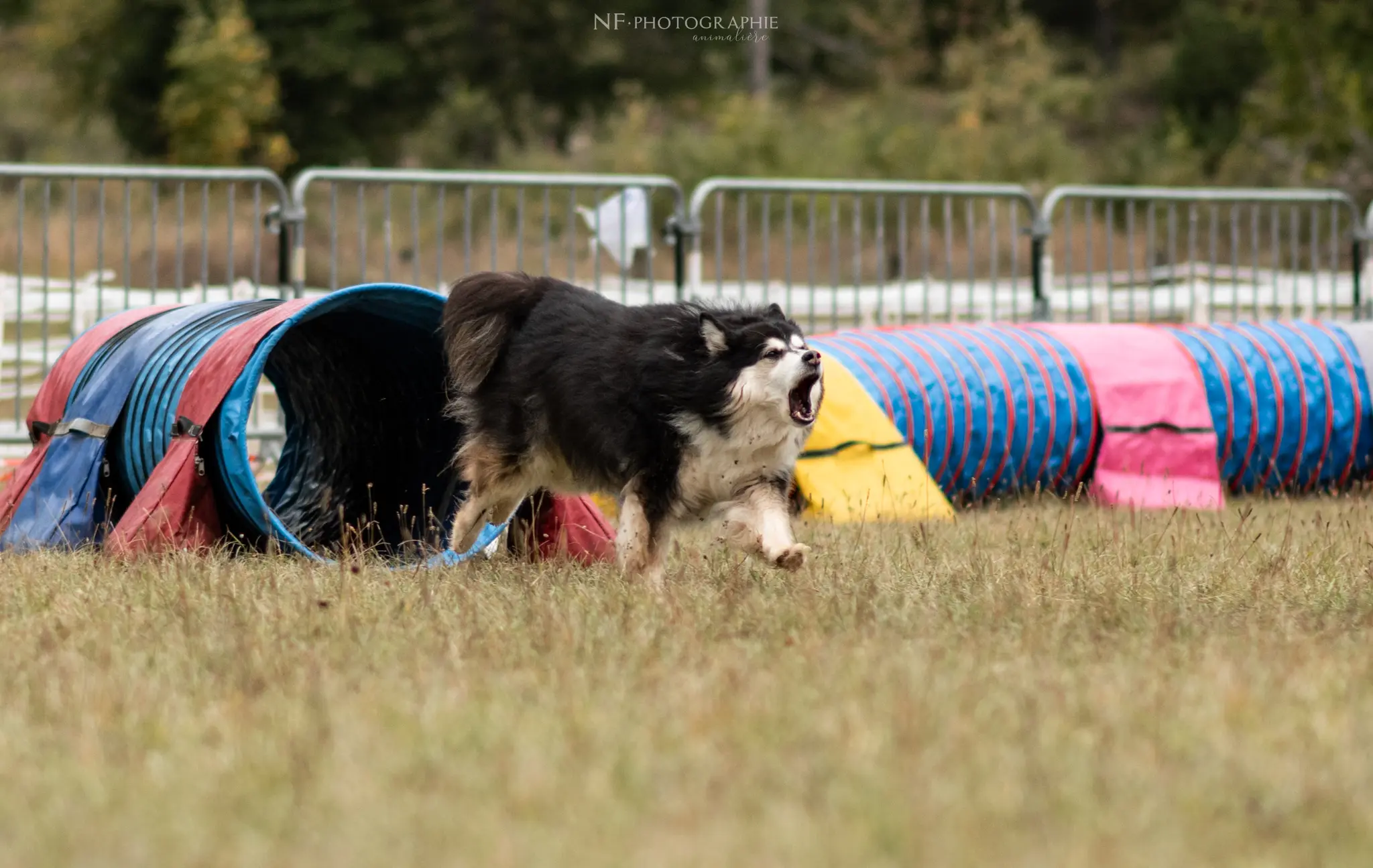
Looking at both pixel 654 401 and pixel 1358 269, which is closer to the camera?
pixel 654 401

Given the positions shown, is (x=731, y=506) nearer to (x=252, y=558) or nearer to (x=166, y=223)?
(x=252, y=558)

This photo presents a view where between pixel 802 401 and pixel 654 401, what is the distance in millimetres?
483

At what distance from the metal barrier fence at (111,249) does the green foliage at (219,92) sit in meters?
0.91

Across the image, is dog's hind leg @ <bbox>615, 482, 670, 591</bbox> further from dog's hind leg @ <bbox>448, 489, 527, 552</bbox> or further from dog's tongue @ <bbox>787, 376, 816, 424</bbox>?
dog's hind leg @ <bbox>448, 489, 527, 552</bbox>

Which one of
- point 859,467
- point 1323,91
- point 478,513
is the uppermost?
point 1323,91

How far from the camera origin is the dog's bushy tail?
243 inches

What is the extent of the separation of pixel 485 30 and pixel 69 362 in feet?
87.6

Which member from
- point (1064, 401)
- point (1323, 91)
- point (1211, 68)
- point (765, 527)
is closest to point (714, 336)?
point (765, 527)

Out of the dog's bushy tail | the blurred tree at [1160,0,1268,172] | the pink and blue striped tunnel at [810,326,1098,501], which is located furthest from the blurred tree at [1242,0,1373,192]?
the dog's bushy tail

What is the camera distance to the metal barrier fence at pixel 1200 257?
11.9 m

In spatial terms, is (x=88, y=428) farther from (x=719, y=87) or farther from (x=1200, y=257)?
(x=719, y=87)

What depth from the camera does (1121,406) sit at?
9.25 metres

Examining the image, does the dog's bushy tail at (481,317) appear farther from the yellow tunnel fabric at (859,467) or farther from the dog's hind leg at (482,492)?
the yellow tunnel fabric at (859,467)

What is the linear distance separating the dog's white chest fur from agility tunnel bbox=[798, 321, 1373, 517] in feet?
8.72
